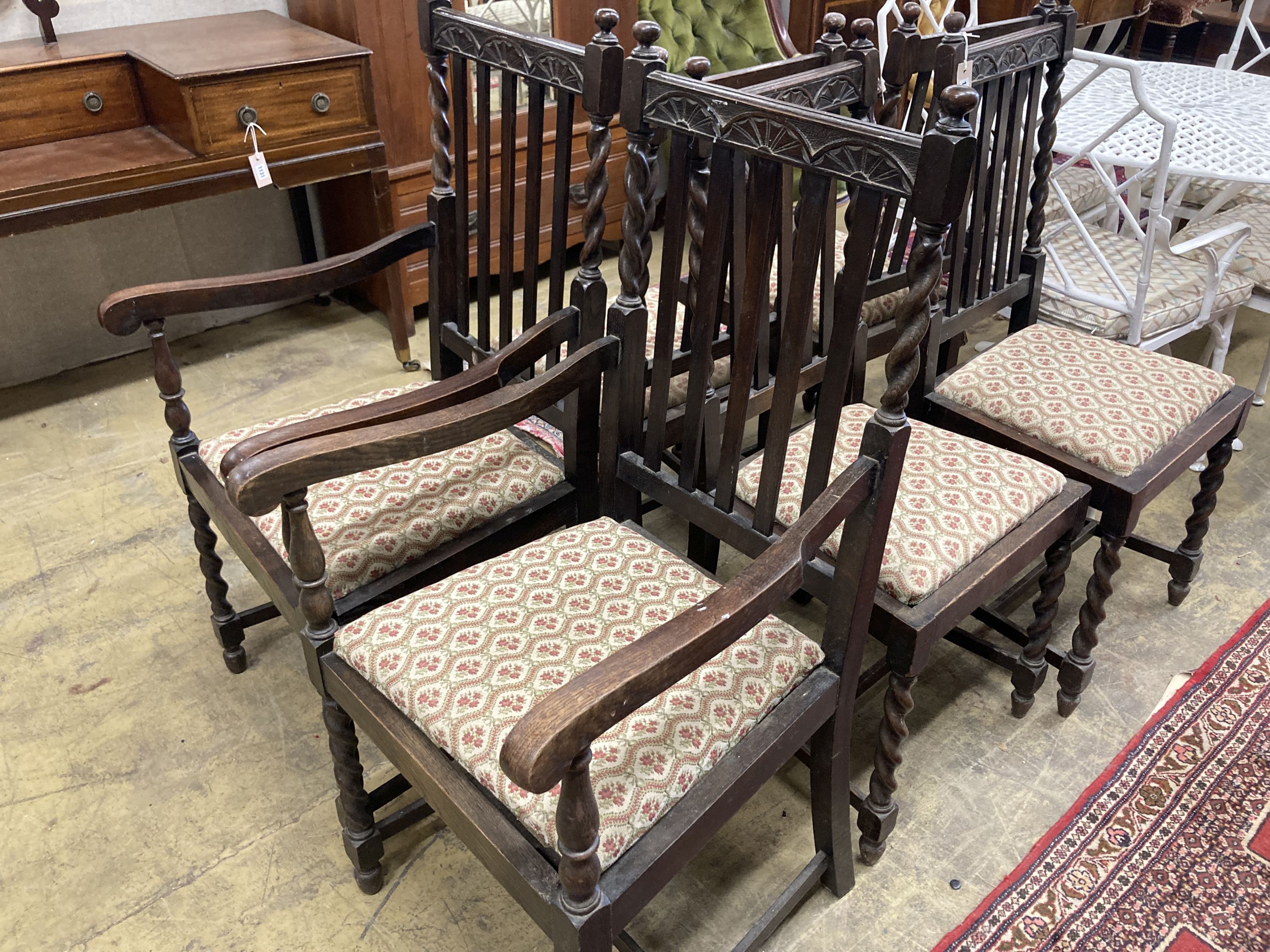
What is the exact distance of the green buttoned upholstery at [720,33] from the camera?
3.22 metres

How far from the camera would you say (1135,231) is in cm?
211

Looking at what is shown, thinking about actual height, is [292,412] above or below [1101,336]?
below

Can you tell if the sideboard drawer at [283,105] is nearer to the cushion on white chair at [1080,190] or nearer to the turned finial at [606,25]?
the turned finial at [606,25]


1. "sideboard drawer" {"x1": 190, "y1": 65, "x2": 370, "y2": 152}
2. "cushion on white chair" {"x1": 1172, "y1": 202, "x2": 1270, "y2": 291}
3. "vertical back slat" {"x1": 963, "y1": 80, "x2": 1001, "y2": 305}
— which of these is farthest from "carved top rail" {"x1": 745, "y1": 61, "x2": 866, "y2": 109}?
"sideboard drawer" {"x1": 190, "y1": 65, "x2": 370, "y2": 152}

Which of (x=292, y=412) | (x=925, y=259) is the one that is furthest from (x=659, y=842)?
(x=292, y=412)

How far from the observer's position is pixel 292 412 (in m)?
2.59

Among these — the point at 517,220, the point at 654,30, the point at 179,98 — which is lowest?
the point at 517,220

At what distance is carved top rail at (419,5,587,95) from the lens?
4.54 ft

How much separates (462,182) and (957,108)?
3.18 ft

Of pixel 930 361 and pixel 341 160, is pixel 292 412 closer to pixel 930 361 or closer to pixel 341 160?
pixel 341 160

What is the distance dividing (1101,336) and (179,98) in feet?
6.80

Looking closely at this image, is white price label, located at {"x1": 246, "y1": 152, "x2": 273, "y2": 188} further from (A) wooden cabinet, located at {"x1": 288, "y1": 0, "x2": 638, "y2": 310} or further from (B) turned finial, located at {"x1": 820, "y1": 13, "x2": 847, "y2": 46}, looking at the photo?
(B) turned finial, located at {"x1": 820, "y1": 13, "x2": 847, "y2": 46}

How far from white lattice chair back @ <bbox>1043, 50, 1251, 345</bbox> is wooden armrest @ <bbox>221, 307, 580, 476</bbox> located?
3.59 feet

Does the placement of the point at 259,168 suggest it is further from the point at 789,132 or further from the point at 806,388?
the point at 789,132
